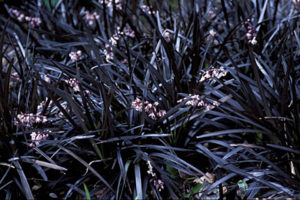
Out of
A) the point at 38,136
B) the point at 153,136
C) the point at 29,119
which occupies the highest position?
the point at 29,119

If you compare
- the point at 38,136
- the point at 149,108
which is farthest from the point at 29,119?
the point at 149,108

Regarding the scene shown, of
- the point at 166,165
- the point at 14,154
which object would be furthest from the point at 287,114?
the point at 14,154

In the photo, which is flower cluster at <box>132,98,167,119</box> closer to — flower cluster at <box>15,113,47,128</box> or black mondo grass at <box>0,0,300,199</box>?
black mondo grass at <box>0,0,300,199</box>

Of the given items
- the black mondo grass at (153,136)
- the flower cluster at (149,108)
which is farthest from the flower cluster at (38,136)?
the flower cluster at (149,108)

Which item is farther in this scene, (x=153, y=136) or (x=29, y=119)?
(x=153, y=136)

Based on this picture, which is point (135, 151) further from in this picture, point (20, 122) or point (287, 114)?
point (287, 114)

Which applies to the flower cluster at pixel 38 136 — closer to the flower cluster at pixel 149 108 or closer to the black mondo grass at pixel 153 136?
the black mondo grass at pixel 153 136

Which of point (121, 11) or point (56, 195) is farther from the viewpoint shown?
point (121, 11)

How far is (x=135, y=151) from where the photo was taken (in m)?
2.22

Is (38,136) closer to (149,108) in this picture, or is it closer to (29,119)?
(29,119)

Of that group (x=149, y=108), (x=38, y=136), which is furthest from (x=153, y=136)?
(x=38, y=136)

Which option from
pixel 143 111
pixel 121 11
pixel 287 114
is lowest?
pixel 287 114

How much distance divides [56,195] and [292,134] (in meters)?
1.64

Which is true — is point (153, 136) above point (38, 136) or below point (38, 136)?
below
